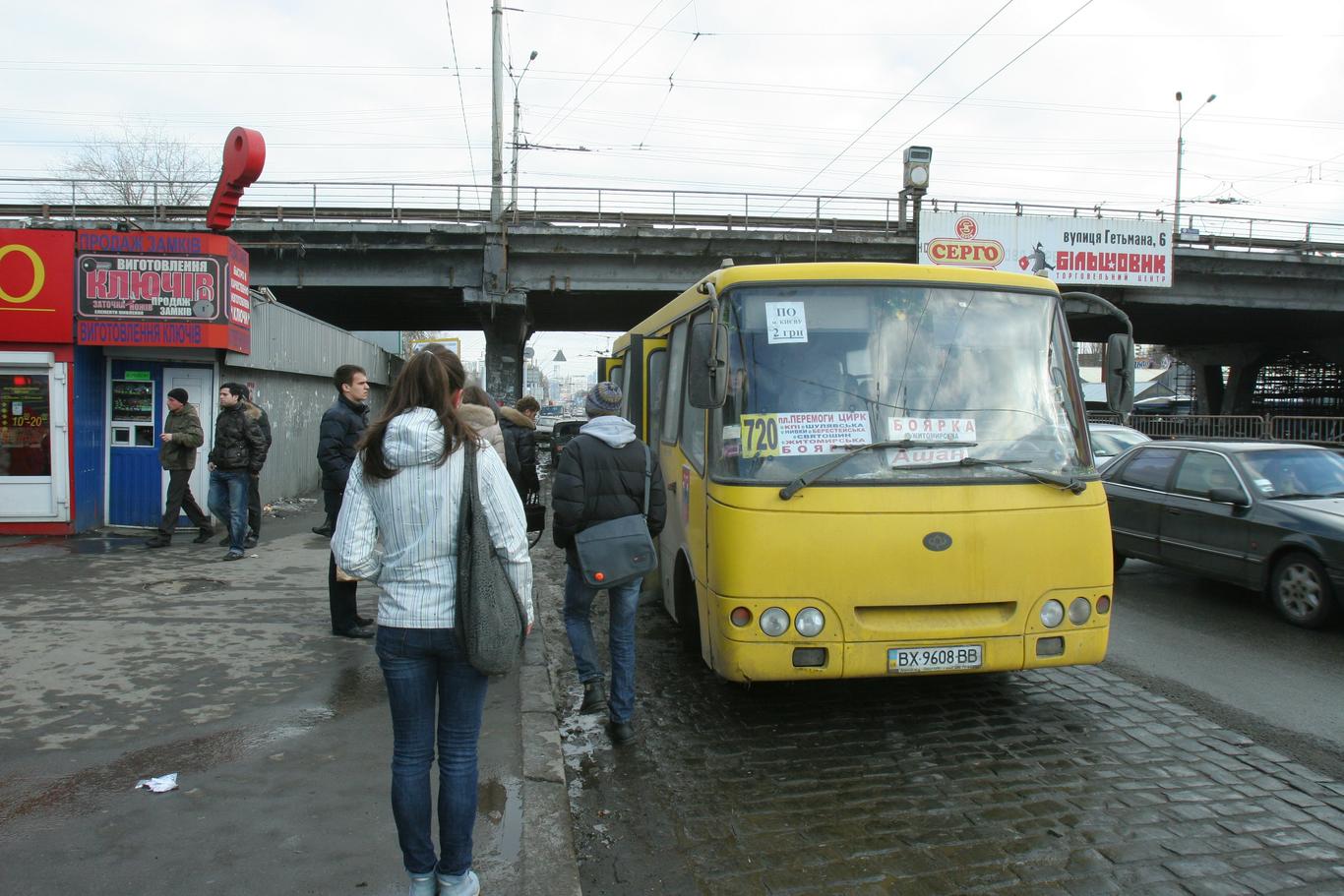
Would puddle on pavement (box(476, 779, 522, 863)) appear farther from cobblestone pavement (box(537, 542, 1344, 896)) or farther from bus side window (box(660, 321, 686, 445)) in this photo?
bus side window (box(660, 321, 686, 445))

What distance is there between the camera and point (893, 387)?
5.21 meters

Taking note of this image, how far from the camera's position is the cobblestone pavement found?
→ 365cm

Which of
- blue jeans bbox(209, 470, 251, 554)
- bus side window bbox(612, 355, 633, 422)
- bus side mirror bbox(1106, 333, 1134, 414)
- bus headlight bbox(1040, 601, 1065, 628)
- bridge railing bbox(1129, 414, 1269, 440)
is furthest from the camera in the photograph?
bridge railing bbox(1129, 414, 1269, 440)

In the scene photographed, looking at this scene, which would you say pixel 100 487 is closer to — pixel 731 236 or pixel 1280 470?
pixel 1280 470

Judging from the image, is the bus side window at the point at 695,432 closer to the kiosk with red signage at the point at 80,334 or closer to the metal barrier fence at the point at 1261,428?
the kiosk with red signage at the point at 80,334

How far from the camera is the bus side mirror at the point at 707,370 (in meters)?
5.06

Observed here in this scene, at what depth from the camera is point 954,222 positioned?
32.9m

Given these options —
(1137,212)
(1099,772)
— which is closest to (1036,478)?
(1099,772)

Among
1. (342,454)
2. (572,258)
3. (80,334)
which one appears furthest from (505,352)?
(342,454)

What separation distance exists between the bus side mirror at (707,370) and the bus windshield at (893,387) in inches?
7.1

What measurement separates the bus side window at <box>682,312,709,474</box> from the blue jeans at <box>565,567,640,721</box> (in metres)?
0.88

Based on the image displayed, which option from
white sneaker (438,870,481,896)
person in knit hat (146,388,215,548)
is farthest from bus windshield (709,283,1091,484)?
person in knit hat (146,388,215,548)

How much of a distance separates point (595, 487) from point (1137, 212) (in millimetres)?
33918

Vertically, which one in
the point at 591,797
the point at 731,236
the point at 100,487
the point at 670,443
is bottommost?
the point at 591,797
